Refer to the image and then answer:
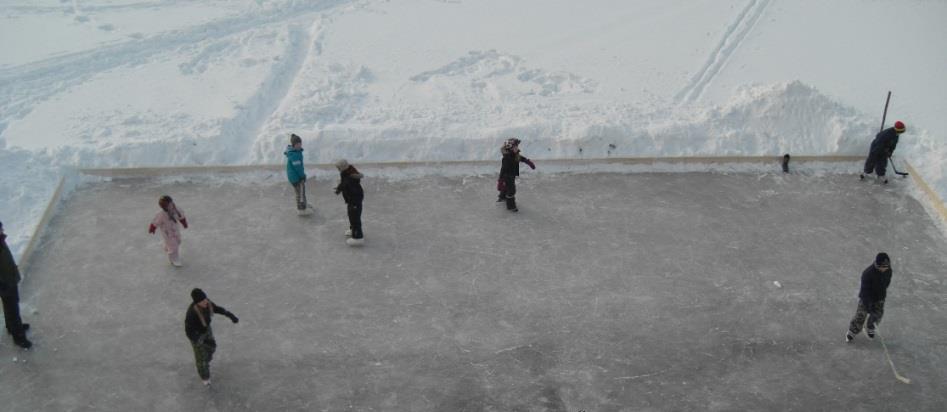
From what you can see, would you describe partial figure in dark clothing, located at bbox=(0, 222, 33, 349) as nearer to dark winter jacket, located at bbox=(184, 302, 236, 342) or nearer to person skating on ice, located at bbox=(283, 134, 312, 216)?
dark winter jacket, located at bbox=(184, 302, 236, 342)

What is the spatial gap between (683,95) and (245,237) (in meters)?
10.3

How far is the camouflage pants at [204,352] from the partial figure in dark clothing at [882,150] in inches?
453

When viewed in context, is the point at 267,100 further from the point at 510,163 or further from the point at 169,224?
the point at 510,163

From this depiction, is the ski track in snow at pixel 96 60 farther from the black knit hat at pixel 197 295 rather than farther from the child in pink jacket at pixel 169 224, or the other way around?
the black knit hat at pixel 197 295

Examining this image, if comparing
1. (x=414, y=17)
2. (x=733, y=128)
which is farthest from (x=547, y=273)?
(x=414, y=17)

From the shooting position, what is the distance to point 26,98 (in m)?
18.4

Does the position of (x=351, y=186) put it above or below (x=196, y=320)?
above

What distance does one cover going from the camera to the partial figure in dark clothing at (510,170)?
13.1 metres

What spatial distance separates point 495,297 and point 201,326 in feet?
13.7

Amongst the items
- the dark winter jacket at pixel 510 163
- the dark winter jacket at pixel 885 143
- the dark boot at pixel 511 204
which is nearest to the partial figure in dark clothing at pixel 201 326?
the dark winter jacket at pixel 510 163

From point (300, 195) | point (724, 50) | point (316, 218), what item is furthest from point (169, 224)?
point (724, 50)

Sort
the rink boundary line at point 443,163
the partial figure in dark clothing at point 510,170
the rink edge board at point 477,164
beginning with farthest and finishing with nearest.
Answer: the rink boundary line at point 443,163, the rink edge board at point 477,164, the partial figure in dark clothing at point 510,170

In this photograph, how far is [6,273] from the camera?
10.2m

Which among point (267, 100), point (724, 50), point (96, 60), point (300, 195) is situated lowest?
point (300, 195)
